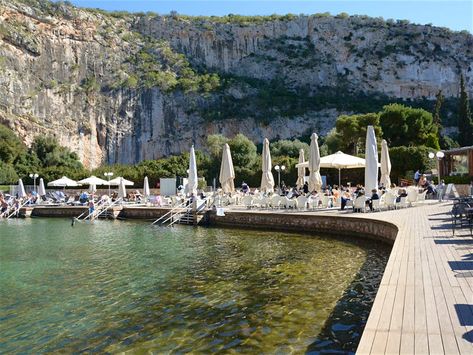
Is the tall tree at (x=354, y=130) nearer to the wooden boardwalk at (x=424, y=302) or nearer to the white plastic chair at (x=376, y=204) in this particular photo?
the white plastic chair at (x=376, y=204)

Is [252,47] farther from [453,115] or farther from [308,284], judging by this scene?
[308,284]

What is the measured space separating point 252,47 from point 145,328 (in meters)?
82.6

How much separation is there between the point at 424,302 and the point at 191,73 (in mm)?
75791

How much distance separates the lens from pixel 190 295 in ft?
26.6

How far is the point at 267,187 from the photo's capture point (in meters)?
22.3

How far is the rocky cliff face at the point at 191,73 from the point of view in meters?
70.1

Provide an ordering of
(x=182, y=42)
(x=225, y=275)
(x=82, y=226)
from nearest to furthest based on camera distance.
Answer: (x=225, y=275) < (x=82, y=226) < (x=182, y=42)

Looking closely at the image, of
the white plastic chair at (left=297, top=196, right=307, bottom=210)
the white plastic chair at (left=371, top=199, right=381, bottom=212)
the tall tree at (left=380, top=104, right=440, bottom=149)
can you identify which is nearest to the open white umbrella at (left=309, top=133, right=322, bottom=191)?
the white plastic chair at (left=297, top=196, right=307, bottom=210)

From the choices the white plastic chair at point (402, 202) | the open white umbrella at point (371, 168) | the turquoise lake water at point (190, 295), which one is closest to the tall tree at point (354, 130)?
the white plastic chair at point (402, 202)

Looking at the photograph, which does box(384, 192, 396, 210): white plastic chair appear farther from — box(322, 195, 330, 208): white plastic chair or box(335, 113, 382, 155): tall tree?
box(335, 113, 382, 155): tall tree

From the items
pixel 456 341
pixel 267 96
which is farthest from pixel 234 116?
pixel 456 341

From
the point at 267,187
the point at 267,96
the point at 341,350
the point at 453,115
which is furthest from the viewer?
the point at 267,96

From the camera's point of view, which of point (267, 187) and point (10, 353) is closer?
point (10, 353)

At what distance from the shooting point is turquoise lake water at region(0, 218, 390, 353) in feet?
19.6
